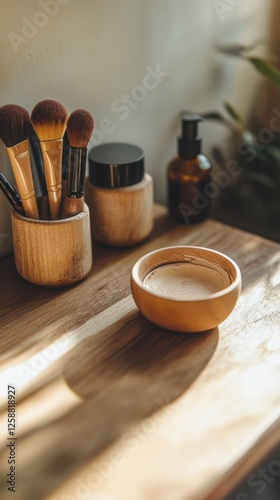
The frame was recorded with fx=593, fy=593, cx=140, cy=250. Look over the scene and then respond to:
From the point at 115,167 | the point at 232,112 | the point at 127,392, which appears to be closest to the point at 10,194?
the point at 115,167

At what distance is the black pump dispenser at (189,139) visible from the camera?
32.6 inches

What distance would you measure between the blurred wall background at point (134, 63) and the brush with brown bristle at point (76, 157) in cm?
11

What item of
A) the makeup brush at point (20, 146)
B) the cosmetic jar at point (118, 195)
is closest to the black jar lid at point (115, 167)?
the cosmetic jar at point (118, 195)

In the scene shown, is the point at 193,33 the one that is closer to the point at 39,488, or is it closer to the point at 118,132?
the point at 118,132

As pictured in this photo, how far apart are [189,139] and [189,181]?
0.20 feet

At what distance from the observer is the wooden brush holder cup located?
2.25 feet

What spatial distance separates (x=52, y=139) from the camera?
680mm

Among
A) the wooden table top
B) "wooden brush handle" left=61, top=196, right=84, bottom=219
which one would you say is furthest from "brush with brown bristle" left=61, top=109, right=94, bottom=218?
the wooden table top

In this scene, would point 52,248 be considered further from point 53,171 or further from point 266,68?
point 266,68

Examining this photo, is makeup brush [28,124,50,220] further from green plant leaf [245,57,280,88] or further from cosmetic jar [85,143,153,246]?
green plant leaf [245,57,280,88]

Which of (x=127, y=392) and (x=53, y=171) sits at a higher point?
(x=53, y=171)

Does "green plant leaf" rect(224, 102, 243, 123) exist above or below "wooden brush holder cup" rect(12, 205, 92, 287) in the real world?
above

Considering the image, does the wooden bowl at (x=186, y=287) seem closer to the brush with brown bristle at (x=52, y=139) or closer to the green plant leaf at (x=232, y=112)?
the brush with brown bristle at (x=52, y=139)

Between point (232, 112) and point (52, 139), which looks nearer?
point (52, 139)
